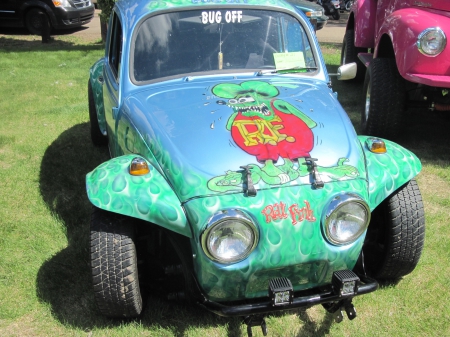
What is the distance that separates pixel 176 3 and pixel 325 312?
2290mm

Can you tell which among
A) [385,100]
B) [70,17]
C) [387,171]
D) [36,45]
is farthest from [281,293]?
[70,17]

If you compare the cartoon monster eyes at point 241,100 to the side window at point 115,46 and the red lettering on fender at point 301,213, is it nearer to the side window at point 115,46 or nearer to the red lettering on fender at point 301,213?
the red lettering on fender at point 301,213

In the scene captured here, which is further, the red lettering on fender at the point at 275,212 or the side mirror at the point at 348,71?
the side mirror at the point at 348,71

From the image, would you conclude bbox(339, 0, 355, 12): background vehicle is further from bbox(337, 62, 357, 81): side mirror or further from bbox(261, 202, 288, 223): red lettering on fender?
bbox(261, 202, 288, 223): red lettering on fender

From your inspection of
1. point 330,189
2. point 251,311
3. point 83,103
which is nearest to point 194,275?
point 251,311

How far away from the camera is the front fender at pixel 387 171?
2.79m

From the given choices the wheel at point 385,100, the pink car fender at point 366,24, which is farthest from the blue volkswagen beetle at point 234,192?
the pink car fender at point 366,24

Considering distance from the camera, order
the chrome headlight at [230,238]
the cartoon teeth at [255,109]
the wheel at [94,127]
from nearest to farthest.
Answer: the chrome headlight at [230,238]
the cartoon teeth at [255,109]
the wheel at [94,127]

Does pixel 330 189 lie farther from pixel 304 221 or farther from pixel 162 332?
pixel 162 332

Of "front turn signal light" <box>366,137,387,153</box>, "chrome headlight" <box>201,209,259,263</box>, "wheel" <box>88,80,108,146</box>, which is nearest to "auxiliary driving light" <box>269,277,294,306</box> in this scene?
"chrome headlight" <box>201,209,259,263</box>

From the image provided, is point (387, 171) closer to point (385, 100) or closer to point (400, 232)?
point (400, 232)

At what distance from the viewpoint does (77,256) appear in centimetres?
360

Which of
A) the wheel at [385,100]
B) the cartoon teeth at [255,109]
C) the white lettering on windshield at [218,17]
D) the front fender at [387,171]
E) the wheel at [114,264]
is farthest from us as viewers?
the wheel at [385,100]

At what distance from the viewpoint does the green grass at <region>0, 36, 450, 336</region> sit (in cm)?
294
